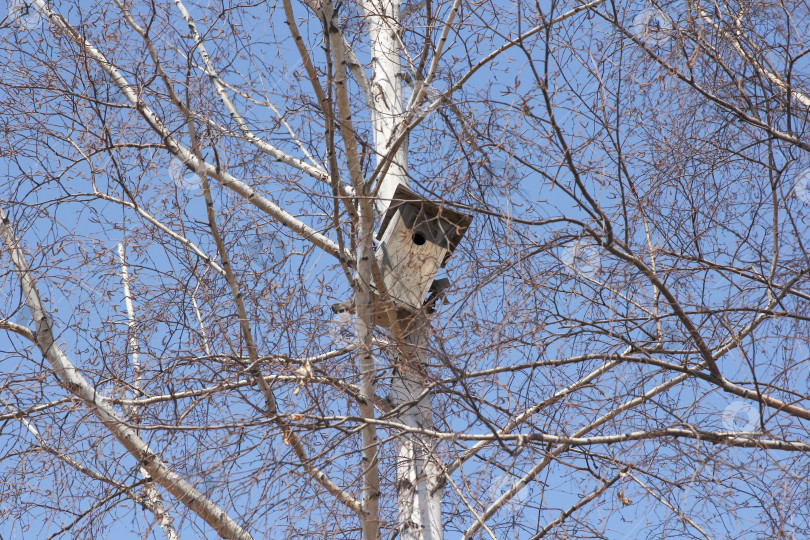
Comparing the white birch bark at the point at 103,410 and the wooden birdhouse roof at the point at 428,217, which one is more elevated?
the wooden birdhouse roof at the point at 428,217

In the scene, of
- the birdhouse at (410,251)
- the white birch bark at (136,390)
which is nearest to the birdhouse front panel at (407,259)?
the birdhouse at (410,251)

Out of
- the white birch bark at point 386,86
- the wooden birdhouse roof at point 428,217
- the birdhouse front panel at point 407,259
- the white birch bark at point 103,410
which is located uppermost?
the white birch bark at point 386,86

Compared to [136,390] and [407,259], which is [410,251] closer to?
[407,259]

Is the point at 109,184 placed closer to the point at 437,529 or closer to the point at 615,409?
the point at 437,529

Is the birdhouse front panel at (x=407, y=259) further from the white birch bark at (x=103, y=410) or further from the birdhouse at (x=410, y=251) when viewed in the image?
the white birch bark at (x=103, y=410)

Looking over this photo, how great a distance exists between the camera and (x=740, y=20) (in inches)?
144

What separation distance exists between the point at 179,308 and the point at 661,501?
2.37 metres

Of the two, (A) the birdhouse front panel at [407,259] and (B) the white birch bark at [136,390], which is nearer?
(B) the white birch bark at [136,390]

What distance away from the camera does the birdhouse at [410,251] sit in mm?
4031

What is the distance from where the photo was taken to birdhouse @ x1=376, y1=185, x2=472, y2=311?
403 cm

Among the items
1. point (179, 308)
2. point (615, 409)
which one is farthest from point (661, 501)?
point (179, 308)

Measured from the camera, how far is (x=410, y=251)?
4098 mm

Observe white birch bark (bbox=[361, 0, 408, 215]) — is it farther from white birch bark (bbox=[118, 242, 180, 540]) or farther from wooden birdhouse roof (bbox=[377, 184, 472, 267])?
white birch bark (bbox=[118, 242, 180, 540])

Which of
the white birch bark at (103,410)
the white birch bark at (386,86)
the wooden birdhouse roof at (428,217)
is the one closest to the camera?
the white birch bark at (103,410)
